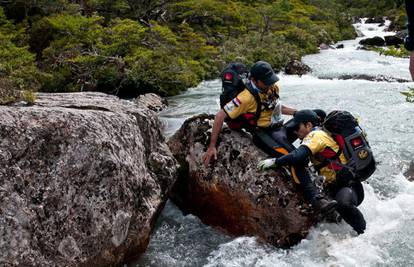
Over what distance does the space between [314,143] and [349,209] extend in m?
0.91

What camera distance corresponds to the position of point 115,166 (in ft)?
15.0

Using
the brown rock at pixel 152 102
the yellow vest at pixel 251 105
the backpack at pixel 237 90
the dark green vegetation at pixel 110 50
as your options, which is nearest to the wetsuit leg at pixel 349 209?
the yellow vest at pixel 251 105

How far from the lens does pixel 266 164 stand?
5.43 m

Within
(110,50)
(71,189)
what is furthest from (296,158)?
(110,50)

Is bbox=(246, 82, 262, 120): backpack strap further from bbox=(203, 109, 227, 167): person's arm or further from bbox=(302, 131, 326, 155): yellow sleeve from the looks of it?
bbox=(302, 131, 326, 155): yellow sleeve

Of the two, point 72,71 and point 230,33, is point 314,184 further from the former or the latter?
point 230,33

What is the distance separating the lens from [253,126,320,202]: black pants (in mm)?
5238

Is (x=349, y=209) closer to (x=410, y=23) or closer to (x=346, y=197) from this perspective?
(x=346, y=197)

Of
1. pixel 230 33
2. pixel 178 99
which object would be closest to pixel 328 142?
pixel 178 99

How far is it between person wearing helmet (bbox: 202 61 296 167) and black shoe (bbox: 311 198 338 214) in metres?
0.95

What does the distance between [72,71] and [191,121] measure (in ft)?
32.2

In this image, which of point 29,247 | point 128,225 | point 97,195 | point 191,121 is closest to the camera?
point 29,247

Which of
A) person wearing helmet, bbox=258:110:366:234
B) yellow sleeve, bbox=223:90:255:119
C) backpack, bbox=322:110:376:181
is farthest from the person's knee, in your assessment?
yellow sleeve, bbox=223:90:255:119

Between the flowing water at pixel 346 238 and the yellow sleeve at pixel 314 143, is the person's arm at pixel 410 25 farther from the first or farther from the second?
the flowing water at pixel 346 238
